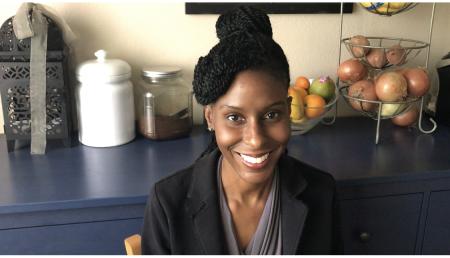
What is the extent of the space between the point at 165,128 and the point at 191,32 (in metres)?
0.31

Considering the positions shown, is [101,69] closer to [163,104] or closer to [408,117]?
[163,104]

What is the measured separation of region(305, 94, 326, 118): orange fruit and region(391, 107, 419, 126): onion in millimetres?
292

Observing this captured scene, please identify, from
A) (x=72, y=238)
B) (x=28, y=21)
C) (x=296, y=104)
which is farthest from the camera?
(x=296, y=104)

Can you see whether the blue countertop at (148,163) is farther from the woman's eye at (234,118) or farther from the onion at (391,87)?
the woman's eye at (234,118)

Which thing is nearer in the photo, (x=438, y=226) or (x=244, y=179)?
(x=244, y=179)

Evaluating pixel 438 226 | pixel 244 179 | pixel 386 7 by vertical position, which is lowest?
pixel 438 226

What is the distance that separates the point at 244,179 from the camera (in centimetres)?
78

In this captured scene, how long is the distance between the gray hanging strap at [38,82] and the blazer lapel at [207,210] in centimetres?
52

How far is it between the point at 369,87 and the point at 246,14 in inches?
22.4

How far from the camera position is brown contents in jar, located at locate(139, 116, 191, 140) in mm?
1217

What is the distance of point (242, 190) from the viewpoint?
0.83 meters

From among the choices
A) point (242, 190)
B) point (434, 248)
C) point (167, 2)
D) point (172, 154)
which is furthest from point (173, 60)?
point (434, 248)

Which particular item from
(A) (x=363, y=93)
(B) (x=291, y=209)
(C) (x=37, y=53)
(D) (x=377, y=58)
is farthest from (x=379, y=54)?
(C) (x=37, y=53)

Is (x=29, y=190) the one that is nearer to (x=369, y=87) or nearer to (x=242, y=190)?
(x=242, y=190)
